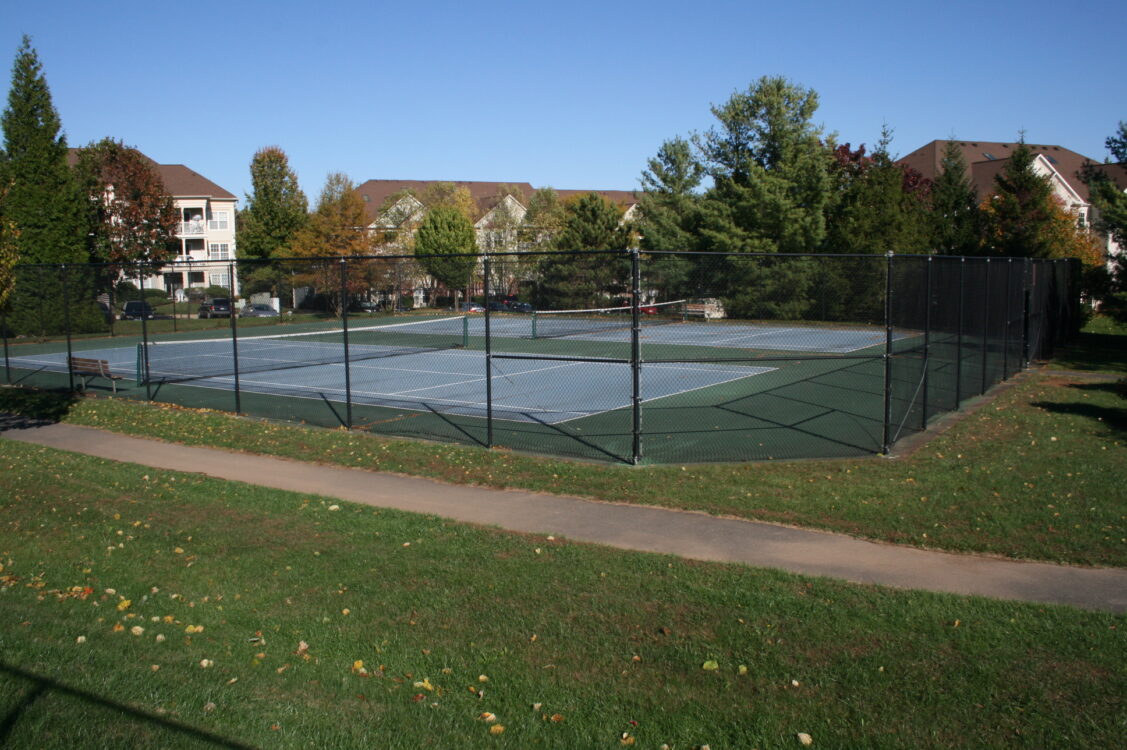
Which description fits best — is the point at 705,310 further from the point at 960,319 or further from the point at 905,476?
the point at 905,476

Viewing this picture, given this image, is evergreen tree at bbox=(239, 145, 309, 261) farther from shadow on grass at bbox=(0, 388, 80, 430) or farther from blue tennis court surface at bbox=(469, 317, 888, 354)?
blue tennis court surface at bbox=(469, 317, 888, 354)

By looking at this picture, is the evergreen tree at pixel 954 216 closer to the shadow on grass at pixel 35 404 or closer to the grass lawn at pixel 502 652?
the shadow on grass at pixel 35 404

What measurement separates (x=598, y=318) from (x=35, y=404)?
39.1 feet

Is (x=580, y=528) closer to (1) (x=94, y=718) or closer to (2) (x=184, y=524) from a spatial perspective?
(2) (x=184, y=524)

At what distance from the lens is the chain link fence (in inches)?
543

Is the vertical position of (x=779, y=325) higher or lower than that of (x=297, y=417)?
higher

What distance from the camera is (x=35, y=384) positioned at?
71.6 feet

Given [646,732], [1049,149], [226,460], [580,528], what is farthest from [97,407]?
[1049,149]

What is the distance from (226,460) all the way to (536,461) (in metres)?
4.57

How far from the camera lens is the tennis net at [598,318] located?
16161 mm

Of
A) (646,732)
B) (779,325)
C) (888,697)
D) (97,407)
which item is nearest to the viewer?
(646,732)

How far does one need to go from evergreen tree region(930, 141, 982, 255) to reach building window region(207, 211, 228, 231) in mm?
55531

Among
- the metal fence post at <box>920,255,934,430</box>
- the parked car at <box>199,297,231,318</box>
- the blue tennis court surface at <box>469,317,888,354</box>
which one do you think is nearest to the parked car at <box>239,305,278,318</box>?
the parked car at <box>199,297,231,318</box>

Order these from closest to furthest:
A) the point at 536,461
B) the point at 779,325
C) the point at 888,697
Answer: the point at 888,697 → the point at 536,461 → the point at 779,325
